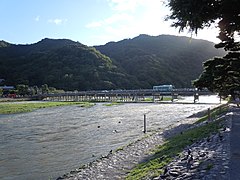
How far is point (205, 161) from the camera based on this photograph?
838 centimetres

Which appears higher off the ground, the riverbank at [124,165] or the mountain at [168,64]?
the mountain at [168,64]

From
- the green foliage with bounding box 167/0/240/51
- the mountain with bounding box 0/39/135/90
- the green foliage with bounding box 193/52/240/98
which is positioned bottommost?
the green foliage with bounding box 193/52/240/98

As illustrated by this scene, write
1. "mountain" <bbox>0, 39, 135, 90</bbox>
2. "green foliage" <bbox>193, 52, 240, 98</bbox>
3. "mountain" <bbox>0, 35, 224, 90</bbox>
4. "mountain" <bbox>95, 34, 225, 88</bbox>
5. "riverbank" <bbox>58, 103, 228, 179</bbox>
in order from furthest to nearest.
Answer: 1. "mountain" <bbox>95, 34, 225, 88</bbox>
2. "mountain" <bbox>0, 35, 224, 90</bbox>
3. "mountain" <bbox>0, 39, 135, 90</bbox>
4. "green foliage" <bbox>193, 52, 240, 98</bbox>
5. "riverbank" <bbox>58, 103, 228, 179</bbox>

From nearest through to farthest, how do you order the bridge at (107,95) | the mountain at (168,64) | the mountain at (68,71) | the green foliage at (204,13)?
1. the green foliage at (204,13)
2. the bridge at (107,95)
3. the mountain at (68,71)
4. the mountain at (168,64)

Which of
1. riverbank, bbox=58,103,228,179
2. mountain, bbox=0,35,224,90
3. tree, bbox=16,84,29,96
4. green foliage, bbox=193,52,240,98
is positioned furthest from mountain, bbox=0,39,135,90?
riverbank, bbox=58,103,228,179

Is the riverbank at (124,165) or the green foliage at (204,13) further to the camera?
the riverbank at (124,165)

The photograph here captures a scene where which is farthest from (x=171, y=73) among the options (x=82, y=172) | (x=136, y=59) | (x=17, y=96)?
(x=82, y=172)

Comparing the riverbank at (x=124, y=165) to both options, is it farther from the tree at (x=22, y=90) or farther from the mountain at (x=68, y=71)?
the mountain at (x=68, y=71)

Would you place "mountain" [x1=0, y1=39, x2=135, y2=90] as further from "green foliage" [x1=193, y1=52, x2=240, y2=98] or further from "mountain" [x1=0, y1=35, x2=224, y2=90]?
"green foliage" [x1=193, y1=52, x2=240, y2=98]

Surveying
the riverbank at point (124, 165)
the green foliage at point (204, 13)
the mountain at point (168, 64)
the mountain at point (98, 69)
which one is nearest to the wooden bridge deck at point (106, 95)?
the mountain at point (98, 69)

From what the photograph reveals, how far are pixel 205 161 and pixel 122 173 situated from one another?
14.7 feet

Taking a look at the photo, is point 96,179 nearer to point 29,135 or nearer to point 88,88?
point 29,135

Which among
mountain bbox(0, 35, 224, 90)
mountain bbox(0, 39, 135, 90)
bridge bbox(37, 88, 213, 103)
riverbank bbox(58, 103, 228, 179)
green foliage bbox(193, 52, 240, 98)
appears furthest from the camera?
mountain bbox(0, 35, 224, 90)

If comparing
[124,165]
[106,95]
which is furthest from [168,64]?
[124,165]
